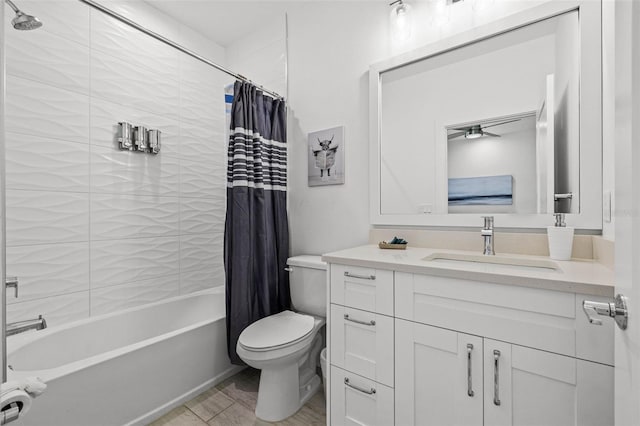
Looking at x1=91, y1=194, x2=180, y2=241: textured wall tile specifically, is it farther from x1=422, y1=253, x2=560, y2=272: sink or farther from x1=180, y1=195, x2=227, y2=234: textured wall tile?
x1=422, y1=253, x2=560, y2=272: sink

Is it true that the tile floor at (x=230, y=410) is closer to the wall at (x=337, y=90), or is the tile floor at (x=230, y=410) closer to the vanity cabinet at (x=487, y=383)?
the vanity cabinet at (x=487, y=383)

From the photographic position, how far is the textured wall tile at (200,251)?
2515 millimetres

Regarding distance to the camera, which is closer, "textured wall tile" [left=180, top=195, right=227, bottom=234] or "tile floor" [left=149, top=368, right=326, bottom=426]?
"tile floor" [left=149, top=368, right=326, bottom=426]

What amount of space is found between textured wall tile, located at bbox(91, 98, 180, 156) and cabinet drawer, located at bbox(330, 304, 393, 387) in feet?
6.15

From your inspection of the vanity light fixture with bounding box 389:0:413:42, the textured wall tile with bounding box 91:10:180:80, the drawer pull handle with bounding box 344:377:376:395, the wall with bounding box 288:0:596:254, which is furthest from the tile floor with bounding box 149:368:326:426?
the textured wall tile with bounding box 91:10:180:80

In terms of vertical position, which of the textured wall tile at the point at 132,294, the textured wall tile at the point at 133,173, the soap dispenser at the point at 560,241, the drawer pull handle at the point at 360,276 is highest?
the textured wall tile at the point at 133,173

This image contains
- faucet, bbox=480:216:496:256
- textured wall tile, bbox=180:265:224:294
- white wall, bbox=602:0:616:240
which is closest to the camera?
white wall, bbox=602:0:616:240

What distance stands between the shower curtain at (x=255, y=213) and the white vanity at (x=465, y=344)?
0.72m

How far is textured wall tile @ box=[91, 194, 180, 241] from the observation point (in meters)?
2.01

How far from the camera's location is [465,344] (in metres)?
1.07

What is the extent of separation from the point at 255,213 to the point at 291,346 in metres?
0.87

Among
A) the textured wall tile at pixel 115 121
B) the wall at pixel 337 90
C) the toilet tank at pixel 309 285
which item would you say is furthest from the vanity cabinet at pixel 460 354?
the textured wall tile at pixel 115 121

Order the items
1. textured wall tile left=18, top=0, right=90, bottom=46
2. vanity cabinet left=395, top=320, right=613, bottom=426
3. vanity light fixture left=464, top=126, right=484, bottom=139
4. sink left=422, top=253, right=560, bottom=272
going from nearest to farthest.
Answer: vanity cabinet left=395, top=320, right=613, bottom=426 < sink left=422, top=253, right=560, bottom=272 < vanity light fixture left=464, top=126, right=484, bottom=139 < textured wall tile left=18, top=0, right=90, bottom=46

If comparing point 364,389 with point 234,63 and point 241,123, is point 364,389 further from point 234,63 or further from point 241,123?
point 234,63
